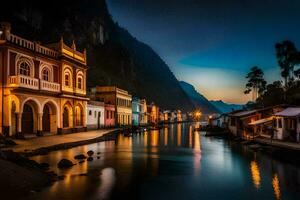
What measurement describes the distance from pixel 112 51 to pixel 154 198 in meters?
148

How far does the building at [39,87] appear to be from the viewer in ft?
107

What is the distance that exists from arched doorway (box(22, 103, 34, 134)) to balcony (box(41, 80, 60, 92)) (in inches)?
129

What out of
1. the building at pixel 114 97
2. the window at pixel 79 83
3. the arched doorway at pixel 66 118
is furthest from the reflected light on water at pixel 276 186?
the building at pixel 114 97

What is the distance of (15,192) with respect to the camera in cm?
1308

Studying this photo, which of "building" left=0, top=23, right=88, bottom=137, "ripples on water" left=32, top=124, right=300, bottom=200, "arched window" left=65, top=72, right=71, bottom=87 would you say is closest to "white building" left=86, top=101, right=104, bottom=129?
"building" left=0, top=23, right=88, bottom=137

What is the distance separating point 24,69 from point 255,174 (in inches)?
1184

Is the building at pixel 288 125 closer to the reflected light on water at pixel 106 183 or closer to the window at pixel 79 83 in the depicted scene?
the reflected light on water at pixel 106 183

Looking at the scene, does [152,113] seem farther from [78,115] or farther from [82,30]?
[78,115]

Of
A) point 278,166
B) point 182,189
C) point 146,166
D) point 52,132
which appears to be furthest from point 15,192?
point 52,132

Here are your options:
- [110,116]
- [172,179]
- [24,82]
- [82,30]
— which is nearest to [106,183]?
[172,179]

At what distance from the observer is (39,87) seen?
120ft

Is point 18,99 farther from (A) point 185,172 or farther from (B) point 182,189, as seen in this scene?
(B) point 182,189

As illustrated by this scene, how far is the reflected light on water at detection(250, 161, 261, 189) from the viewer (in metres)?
16.9

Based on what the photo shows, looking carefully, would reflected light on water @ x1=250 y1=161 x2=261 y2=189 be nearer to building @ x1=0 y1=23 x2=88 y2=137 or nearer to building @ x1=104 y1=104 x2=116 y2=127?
building @ x1=0 y1=23 x2=88 y2=137
